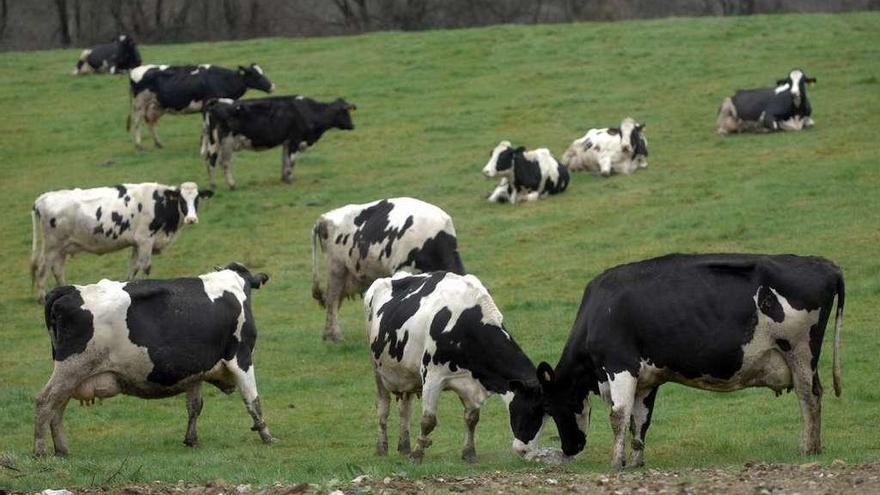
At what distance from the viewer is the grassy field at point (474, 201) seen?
56.6 feet

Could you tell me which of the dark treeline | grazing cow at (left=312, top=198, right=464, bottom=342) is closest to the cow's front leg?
grazing cow at (left=312, top=198, right=464, bottom=342)

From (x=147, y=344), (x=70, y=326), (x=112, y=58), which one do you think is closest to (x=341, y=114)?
(x=112, y=58)

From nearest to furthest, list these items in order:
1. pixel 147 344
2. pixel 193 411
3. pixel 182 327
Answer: pixel 147 344
pixel 182 327
pixel 193 411

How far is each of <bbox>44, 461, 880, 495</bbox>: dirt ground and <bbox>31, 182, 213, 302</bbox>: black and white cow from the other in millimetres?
15434

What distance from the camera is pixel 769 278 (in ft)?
49.2

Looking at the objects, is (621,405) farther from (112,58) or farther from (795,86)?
(112,58)

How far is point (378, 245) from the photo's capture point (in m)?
22.8

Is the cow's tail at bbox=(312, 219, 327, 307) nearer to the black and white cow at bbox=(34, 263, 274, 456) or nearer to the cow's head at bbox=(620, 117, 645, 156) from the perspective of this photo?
the black and white cow at bbox=(34, 263, 274, 456)

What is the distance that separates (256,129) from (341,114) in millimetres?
3418

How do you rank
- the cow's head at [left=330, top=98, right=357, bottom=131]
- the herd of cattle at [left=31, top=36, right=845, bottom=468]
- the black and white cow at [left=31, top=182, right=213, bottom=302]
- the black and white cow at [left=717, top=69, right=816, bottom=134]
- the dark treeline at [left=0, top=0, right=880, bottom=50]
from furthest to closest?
the dark treeline at [left=0, top=0, right=880, bottom=50], the cow's head at [left=330, top=98, right=357, bottom=131], the black and white cow at [left=717, top=69, right=816, bottom=134], the black and white cow at [left=31, top=182, right=213, bottom=302], the herd of cattle at [left=31, top=36, right=845, bottom=468]

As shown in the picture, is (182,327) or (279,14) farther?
(279,14)

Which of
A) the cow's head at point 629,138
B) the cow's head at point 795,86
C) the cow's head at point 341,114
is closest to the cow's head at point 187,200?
the cow's head at point 341,114

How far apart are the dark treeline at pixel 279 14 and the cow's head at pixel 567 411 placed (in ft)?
163

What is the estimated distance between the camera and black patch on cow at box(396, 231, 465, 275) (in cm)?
2238
